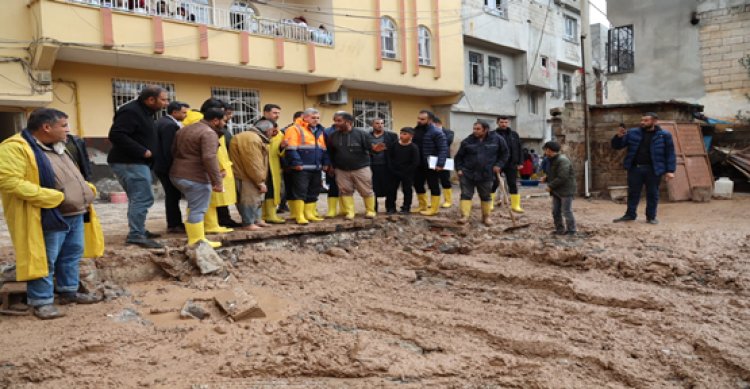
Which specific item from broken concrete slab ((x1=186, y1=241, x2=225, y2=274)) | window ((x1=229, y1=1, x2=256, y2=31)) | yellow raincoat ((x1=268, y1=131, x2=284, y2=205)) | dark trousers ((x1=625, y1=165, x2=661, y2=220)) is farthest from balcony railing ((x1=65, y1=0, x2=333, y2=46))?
dark trousers ((x1=625, y1=165, x2=661, y2=220))

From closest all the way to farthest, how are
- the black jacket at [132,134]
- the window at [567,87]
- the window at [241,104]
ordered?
the black jacket at [132,134]
the window at [241,104]
the window at [567,87]

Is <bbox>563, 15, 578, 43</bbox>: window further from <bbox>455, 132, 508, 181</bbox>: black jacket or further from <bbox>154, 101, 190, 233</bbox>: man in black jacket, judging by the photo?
<bbox>154, 101, 190, 233</bbox>: man in black jacket

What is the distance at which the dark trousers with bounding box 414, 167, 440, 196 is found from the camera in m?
9.23

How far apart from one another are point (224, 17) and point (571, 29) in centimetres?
2059

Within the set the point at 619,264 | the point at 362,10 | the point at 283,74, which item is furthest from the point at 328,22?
the point at 619,264

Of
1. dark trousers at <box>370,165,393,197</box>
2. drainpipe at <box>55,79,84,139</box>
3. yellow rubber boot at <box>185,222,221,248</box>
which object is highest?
drainpipe at <box>55,79,84,139</box>

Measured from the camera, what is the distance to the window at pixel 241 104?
14.8 metres

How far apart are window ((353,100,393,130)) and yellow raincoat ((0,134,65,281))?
46.0 ft

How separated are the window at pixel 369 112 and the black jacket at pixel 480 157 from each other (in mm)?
9491

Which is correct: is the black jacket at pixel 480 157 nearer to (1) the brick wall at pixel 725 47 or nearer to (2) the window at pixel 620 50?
(1) the brick wall at pixel 725 47

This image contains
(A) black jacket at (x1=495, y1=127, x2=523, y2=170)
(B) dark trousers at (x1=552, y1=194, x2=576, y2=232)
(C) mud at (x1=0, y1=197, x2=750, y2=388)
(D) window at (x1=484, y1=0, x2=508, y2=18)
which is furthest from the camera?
(D) window at (x1=484, y1=0, x2=508, y2=18)

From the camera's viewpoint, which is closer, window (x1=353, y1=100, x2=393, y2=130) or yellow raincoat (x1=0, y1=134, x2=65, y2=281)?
yellow raincoat (x1=0, y1=134, x2=65, y2=281)

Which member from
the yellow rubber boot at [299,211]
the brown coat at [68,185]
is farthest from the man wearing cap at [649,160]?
the brown coat at [68,185]

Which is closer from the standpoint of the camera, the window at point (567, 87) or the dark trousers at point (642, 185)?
the dark trousers at point (642, 185)
